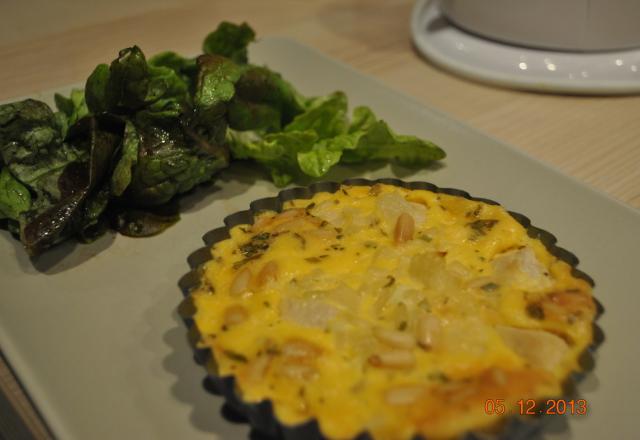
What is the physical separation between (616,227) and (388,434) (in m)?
1.13

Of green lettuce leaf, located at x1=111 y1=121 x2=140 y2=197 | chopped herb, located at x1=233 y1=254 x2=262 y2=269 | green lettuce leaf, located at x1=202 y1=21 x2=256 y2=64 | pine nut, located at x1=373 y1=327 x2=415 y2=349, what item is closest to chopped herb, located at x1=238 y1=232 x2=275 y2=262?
chopped herb, located at x1=233 y1=254 x2=262 y2=269

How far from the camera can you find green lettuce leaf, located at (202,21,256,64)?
8.71 ft

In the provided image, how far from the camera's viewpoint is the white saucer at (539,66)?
2826mm

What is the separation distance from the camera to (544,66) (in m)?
2.91

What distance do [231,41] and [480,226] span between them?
4.64ft

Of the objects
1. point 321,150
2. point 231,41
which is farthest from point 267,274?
point 231,41

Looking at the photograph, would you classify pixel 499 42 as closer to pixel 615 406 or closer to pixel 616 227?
pixel 616 227

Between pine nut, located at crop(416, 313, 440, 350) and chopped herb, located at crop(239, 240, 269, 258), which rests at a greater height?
chopped herb, located at crop(239, 240, 269, 258)

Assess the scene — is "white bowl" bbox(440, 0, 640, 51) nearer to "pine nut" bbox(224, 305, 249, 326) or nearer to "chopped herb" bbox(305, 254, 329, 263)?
"chopped herb" bbox(305, 254, 329, 263)

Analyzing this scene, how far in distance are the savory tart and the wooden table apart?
1.82 feet

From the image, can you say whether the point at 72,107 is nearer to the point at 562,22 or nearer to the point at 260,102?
the point at 260,102

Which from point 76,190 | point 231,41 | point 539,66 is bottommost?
point 539,66

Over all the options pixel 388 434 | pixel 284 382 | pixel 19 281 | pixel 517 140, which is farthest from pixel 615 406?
pixel 19 281

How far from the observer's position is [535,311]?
147 cm
